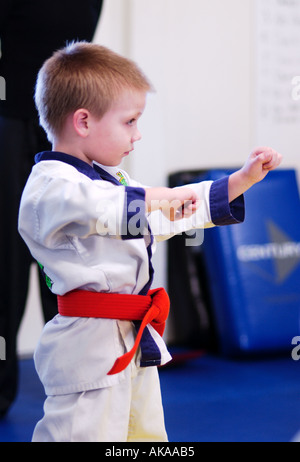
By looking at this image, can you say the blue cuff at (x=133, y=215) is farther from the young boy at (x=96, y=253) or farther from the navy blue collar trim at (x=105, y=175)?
the navy blue collar trim at (x=105, y=175)

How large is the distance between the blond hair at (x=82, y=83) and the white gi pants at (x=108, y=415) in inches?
18.6

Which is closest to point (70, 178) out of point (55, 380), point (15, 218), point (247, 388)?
point (55, 380)

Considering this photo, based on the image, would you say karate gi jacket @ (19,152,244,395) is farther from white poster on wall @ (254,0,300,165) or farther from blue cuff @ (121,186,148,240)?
white poster on wall @ (254,0,300,165)

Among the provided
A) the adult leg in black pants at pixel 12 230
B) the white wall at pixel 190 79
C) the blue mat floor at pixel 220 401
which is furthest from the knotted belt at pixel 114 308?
the white wall at pixel 190 79

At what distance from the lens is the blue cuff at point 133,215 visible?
3.69ft

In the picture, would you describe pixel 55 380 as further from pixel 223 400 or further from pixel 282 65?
pixel 282 65

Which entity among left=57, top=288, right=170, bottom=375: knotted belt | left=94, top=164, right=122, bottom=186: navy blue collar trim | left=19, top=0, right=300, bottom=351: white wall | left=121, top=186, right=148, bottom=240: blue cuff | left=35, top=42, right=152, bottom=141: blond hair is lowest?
left=57, top=288, right=170, bottom=375: knotted belt

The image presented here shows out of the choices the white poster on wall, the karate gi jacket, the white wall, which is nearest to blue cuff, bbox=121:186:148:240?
the karate gi jacket

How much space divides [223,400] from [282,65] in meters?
2.04

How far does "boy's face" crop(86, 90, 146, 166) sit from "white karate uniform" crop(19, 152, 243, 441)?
1.8 inches

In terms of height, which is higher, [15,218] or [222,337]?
[15,218]

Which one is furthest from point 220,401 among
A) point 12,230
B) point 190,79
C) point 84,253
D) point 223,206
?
point 190,79

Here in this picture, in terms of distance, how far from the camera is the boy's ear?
122 cm

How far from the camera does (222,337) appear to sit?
337 cm
